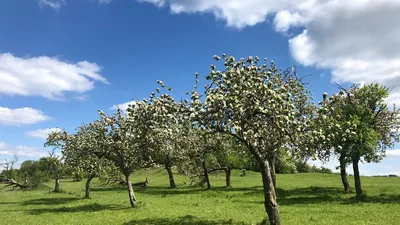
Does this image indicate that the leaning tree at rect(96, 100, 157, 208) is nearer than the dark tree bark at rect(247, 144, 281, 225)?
No

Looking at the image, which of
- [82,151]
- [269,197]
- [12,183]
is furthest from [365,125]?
[12,183]

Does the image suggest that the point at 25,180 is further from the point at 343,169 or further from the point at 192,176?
the point at 343,169

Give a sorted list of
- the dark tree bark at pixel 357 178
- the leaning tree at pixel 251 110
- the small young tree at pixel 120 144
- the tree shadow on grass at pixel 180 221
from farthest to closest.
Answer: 1. the dark tree bark at pixel 357 178
2. the small young tree at pixel 120 144
3. the tree shadow on grass at pixel 180 221
4. the leaning tree at pixel 251 110

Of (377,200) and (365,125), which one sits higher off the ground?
(365,125)

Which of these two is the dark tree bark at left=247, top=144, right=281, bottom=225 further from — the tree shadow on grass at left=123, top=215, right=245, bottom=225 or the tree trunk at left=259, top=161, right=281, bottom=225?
the tree shadow on grass at left=123, top=215, right=245, bottom=225

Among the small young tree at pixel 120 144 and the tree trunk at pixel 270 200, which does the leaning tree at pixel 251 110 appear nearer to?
the tree trunk at pixel 270 200

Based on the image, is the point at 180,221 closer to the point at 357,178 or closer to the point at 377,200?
the point at 377,200

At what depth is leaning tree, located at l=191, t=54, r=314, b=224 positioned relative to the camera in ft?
63.8

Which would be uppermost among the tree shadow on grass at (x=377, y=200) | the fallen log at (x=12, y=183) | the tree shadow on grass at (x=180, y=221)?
the fallen log at (x=12, y=183)

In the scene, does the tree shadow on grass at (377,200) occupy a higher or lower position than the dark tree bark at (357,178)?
lower

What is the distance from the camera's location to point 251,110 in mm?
20250

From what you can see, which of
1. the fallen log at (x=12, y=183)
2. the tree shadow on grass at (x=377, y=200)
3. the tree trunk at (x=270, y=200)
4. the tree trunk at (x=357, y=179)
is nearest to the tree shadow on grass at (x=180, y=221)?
the tree trunk at (x=270, y=200)

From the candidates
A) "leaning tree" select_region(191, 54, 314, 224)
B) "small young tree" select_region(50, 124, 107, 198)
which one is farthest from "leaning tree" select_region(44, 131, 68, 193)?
"leaning tree" select_region(191, 54, 314, 224)

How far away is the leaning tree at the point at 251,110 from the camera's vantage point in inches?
765
